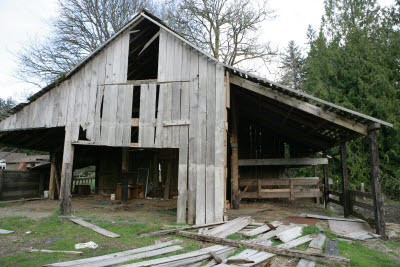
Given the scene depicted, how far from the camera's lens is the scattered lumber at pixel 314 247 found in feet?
14.0

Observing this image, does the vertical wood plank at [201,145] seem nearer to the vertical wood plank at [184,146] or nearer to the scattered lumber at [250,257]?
the vertical wood plank at [184,146]

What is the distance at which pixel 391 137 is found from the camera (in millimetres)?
15984

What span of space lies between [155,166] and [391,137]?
1444 centimetres

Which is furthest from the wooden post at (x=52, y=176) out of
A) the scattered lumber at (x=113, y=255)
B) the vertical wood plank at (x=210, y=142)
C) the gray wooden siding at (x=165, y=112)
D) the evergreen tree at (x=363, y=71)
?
the evergreen tree at (x=363, y=71)

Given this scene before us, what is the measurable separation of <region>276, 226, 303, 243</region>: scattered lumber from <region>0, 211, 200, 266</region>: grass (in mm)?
1822

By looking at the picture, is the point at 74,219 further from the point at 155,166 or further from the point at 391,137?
the point at 391,137

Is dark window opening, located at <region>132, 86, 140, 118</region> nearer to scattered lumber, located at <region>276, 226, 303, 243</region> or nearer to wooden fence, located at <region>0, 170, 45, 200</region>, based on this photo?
wooden fence, located at <region>0, 170, 45, 200</region>

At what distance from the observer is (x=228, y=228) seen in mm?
6578

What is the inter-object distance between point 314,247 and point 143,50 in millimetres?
8456

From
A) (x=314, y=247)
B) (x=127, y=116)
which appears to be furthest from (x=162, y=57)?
(x=314, y=247)

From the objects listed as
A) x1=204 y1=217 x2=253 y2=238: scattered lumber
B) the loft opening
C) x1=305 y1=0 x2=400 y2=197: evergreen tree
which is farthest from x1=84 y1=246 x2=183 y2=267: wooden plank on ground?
x1=305 y1=0 x2=400 y2=197: evergreen tree

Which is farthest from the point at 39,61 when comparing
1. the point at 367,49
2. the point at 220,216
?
the point at 367,49

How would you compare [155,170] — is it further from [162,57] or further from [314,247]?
[314,247]

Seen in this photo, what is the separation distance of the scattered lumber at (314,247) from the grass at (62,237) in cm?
203
